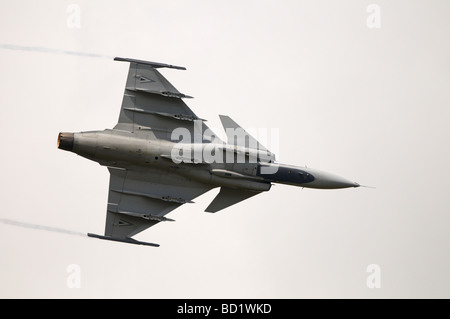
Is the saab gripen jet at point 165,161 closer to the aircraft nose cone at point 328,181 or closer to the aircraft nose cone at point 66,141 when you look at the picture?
the aircraft nose cone at point 328,181

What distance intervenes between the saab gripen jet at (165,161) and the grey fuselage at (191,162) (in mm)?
30

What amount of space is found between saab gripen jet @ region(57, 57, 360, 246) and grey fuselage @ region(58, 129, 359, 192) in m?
0.03

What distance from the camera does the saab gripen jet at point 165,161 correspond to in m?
31.5

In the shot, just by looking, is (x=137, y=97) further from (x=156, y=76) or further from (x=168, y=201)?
(x=168, y=201)

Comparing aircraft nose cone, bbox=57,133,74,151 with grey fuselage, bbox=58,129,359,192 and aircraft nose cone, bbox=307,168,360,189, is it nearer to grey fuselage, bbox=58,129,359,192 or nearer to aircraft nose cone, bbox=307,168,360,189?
grey fuselage, bbox=58,129,359,192

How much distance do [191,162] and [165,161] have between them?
0.80m

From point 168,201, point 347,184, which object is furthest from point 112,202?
point 347,184

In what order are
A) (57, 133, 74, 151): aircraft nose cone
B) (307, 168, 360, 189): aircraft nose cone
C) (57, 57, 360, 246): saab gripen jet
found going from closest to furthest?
(57, 133, 74, 151): aircraft nose cone → (57, 57, 360, 246): saab gripen jet → (307, 168, 360, 189): aircraft nose cone

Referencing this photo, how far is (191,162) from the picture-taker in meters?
31.7

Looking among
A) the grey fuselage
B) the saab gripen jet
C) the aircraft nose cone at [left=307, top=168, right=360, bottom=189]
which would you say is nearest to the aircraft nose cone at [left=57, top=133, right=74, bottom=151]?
the grey fuselage

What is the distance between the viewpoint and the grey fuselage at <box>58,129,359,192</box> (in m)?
30.9

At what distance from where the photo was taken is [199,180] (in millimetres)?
32219

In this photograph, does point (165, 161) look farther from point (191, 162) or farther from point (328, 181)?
point (328, 181)

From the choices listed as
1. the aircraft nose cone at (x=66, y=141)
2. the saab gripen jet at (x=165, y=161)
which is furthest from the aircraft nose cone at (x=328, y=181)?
the aircraft nose cone at (x=66, y=141)
